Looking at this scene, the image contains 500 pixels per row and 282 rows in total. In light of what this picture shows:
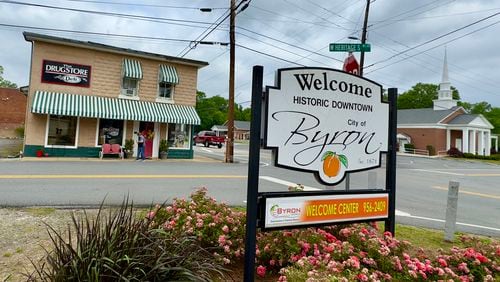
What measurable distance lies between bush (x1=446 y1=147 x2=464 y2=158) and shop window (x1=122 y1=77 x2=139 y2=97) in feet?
140

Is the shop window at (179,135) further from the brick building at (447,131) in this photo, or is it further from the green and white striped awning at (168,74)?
the brick building at (447,131)

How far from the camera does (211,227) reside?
4.05 meters

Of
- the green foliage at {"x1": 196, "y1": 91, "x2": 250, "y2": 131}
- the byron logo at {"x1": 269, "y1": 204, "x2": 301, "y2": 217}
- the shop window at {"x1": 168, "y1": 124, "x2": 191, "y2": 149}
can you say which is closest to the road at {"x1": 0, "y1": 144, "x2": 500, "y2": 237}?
the byron logo at {"x1": 269, "y1": 204, "x2": 301, "y2": 217}

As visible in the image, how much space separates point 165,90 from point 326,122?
64.0 feet

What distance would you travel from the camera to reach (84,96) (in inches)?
772

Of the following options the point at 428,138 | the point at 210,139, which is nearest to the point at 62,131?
the point at 210,139

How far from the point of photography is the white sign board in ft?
12.8

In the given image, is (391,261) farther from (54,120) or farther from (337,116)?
(54,120)

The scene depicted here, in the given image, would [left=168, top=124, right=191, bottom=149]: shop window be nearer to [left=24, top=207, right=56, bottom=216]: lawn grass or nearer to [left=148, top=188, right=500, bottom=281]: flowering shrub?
[left=24, top=207, right=56, bottom=216]: lawn grass

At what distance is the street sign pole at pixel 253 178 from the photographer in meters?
3.46

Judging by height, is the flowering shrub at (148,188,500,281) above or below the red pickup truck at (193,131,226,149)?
below

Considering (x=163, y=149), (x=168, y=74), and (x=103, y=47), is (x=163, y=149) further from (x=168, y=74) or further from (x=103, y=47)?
(x=103, y=47)

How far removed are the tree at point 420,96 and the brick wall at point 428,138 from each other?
3754cm

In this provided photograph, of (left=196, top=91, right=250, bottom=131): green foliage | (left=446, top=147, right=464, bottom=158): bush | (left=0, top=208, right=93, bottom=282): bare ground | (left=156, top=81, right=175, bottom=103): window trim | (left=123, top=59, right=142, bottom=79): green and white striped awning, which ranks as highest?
(left=196, top=91, right=250, bottom=131): green foliage
